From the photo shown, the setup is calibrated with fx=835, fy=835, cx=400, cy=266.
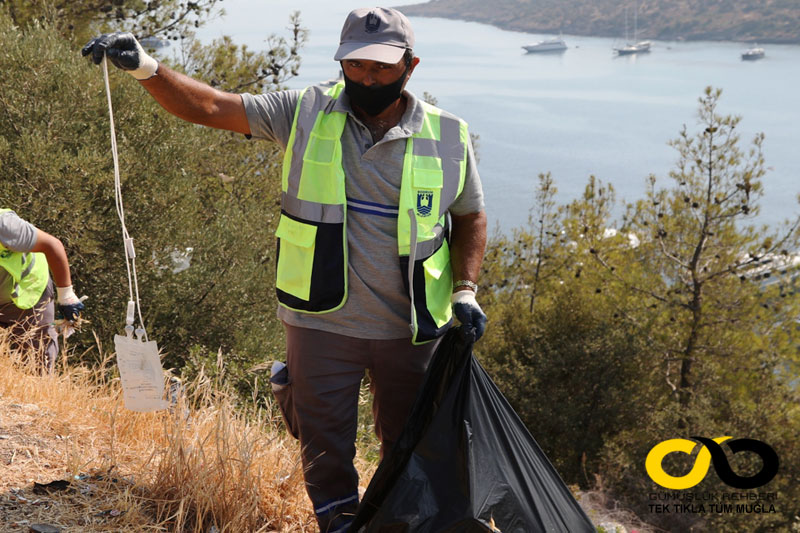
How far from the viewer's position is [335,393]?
241 centimetres

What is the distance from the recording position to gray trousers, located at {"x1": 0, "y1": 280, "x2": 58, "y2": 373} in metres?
4.00

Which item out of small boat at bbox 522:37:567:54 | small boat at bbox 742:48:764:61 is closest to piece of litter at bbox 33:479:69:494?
small boat at bbox 742:48:764:61

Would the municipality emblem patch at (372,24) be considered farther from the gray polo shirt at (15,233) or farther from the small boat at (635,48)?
the small boat at (635,48)

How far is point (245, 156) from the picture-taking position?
1455 centimetres

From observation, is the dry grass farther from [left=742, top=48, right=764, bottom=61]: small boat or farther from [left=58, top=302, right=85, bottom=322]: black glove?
[left=742, top=48, right=764, bottom=61]: small boat

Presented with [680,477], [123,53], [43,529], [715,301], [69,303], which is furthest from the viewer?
[715,301]

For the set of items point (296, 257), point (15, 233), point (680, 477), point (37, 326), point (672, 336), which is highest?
point (296, 257)

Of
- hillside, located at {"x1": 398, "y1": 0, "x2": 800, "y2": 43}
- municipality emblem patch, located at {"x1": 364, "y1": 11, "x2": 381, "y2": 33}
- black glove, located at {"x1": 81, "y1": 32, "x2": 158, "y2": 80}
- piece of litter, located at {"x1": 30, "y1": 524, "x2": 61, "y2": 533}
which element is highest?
hillside, located at {"x1": 398, "y1": 0, "x2": 800, "y2": 43}

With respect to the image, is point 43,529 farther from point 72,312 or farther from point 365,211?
point 72,312

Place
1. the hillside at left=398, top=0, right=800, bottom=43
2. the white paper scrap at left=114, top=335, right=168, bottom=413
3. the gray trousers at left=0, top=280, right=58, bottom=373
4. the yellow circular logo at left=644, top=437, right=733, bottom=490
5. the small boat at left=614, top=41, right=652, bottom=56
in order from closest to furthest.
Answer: the white paper scrap at left=114, top=335, right=168, bottom=413, the gray trousers at left=0, top=280, right=58, bottom=373, the yellow circular logo at left=644, top=437, right=733, bottom=490, the hillside at left=398, top=0, right=800, bottom=43, the small boat at left=614, top=41, right=652, bottom=56

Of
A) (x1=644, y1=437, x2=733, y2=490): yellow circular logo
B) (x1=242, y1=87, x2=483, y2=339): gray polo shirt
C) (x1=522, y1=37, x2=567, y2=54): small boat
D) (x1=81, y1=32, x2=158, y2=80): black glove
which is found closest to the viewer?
(x1=81, y1=32, x2=158, y2=80): black glove

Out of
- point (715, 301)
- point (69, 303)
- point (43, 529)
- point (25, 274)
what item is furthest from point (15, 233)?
point (715, 301)

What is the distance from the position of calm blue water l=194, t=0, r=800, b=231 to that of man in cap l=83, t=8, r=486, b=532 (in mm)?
26799

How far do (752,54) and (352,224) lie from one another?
86.0 metres
